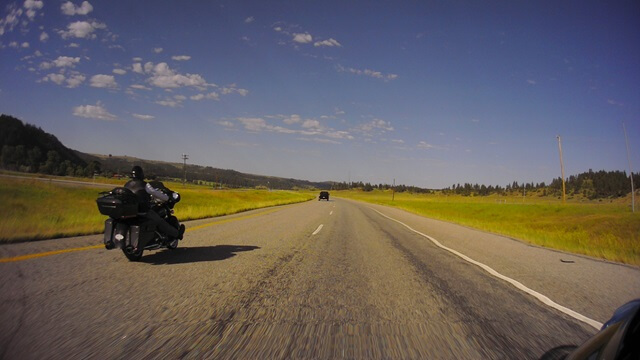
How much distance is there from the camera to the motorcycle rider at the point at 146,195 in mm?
6147

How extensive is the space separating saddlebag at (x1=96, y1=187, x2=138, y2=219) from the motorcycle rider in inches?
11.7

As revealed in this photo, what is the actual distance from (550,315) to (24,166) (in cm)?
5867

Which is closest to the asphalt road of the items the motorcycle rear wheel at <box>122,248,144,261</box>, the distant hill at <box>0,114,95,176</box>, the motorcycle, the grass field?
the motorcycle rear wheel at <box>122,248,144,261</box>

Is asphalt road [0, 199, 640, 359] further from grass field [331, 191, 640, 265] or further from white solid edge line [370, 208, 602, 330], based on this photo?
grass field [331, 191, 640, 265]

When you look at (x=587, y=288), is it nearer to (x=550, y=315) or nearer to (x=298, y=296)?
(x=550, y=315)

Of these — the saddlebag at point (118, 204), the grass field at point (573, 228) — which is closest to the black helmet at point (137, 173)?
the saddlebag at point (118, 204)

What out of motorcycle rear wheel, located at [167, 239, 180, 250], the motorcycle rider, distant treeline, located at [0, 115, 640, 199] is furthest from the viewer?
distant treeline, located at [0, 115, 640, 199]

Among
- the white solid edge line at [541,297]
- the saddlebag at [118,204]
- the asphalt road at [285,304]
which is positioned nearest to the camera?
the asphalt road at [285,304]

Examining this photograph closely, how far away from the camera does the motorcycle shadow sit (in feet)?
21.0

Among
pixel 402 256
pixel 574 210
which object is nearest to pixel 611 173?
pixel 574 210

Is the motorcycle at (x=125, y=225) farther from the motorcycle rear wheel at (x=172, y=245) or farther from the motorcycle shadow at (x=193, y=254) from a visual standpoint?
the motorcycle rear wheel at (x=172, y=245)

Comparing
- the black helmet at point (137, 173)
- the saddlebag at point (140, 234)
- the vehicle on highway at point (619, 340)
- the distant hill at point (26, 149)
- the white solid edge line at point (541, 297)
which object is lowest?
A: the white solid edge line at point (541, 297)

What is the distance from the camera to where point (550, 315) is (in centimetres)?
402

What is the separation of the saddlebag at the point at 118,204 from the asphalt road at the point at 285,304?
0.86 metres
